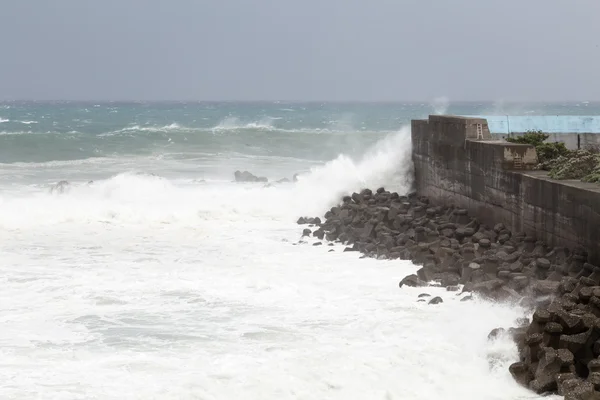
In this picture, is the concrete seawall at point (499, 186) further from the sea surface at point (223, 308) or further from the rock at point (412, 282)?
the rock at point (412, 282)

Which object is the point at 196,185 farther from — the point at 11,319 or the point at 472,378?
the point at 472,378

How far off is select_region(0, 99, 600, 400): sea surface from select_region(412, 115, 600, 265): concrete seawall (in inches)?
70.4

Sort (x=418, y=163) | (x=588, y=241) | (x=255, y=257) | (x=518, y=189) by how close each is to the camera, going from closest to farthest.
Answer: (x=588, y=241), (x=518, y=189), (x=255, y=257), (x=418, y=163)

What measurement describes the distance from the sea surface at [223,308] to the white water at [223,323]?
26 mm

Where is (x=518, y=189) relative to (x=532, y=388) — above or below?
above

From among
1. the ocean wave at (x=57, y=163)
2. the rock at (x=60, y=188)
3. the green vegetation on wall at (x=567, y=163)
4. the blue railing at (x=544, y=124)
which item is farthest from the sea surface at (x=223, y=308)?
the ocean wave at (x=57, y=163)

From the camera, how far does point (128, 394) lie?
27.1 ft

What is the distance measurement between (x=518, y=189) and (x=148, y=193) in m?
12.3

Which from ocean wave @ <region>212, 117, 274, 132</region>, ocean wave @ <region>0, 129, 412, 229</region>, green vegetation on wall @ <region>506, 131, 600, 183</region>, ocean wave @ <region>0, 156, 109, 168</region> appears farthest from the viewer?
ocean wave @ <region>212, 117, 274, 132</region>

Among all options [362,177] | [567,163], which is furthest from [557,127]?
[567,163]

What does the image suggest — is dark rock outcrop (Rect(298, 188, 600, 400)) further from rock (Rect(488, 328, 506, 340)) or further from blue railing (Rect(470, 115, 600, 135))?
blue railing (Rect(470, 115, 600, 135))

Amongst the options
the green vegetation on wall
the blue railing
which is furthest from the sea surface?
the green vegetation on wall

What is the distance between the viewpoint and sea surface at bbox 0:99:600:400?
8617 mm

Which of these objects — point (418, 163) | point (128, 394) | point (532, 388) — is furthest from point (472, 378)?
point (418, 163)
